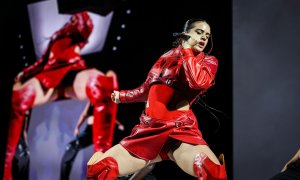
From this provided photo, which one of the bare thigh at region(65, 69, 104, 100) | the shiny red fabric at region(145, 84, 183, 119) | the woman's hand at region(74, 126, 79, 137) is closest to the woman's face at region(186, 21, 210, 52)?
the shiny red fabric at region(145, 84, 183, 119)

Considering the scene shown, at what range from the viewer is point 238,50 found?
124 inches

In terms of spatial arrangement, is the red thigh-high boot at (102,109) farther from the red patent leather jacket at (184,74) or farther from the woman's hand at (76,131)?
the red patent leather jacket at (184,74)

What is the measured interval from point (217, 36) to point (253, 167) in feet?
3.26

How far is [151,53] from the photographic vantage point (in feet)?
12.3

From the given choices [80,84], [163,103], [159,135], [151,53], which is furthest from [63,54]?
[159,135]

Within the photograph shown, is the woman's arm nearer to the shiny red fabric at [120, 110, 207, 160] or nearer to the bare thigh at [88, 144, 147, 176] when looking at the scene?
the shiny red fabric at [120, 110, 207, 160]

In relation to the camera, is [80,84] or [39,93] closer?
[80,84]

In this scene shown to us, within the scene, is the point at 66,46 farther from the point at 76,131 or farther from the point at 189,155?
the point at 189,155

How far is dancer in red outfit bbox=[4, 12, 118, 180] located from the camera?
400 cm

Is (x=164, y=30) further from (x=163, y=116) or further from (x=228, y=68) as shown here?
(x=163, y=116)

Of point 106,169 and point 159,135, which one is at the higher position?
point 159,135

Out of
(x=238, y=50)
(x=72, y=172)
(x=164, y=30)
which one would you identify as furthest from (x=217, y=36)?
(x=72, y=172)

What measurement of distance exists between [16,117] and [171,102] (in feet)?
8.74

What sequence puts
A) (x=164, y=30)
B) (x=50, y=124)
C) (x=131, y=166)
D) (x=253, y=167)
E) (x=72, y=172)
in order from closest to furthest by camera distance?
1. (x=131, y=166)
2. (x=253, y=167)
3. (x=164, y=30)
4. (x=72, y=172)
5. (x=50, y=124)
